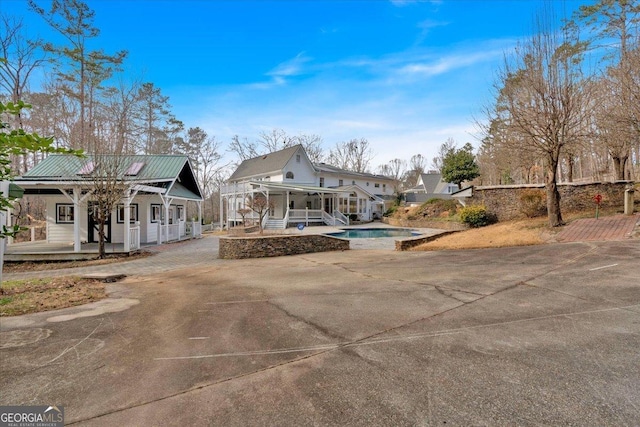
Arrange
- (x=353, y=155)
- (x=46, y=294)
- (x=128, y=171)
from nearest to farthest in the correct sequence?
(x=46, y=294) → (x=128, y=171) → (x=353, y=155)

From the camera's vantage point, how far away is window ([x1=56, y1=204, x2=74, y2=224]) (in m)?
15.2

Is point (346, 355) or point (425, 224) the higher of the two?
point (425, 224)

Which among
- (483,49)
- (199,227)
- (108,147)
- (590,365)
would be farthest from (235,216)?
(590,365)

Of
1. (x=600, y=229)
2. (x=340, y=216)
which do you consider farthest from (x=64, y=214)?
(x=600, y=229)

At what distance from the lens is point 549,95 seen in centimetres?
1203

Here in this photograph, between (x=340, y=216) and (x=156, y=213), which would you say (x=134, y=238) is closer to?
(x=156, y=213)

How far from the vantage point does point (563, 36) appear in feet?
39.7

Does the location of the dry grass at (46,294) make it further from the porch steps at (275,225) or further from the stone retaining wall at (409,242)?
the porch steps at (275,225)

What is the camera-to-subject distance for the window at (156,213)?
54.3 feet

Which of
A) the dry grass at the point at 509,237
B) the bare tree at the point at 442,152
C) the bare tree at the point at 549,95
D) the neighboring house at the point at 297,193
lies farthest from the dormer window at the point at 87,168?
the bare tree at the point at 442,152

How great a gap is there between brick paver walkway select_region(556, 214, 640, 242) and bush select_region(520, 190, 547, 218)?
2.88 m

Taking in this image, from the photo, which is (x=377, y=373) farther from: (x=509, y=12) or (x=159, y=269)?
(x=509, y=12)

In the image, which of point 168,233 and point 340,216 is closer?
point 168,233

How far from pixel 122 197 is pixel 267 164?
21.4 meters
